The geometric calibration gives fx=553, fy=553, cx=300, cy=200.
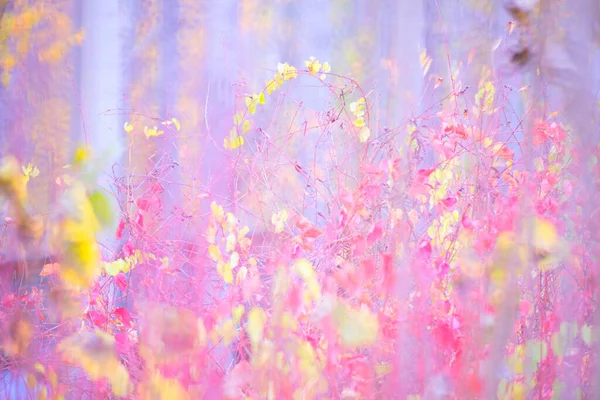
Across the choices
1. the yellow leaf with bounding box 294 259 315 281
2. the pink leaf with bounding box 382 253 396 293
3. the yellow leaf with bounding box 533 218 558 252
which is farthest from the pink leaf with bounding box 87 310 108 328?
the yellow leaf with bounding box 533 218 558 252

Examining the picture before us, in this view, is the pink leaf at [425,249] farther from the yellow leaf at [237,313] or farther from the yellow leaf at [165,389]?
the yellow leaf at [165,389]

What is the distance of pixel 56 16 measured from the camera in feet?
4.35

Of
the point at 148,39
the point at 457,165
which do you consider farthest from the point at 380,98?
the point at 148,39

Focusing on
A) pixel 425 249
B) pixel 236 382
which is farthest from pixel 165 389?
pixel 425 249

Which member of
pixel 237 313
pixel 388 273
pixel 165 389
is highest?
pixel 388 273

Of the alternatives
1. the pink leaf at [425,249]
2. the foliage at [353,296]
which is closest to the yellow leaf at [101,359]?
the foliage at [353,296]

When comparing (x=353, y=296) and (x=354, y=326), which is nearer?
(x=354, y=326)

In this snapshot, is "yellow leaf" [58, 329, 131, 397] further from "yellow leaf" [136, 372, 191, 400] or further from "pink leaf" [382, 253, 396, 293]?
"pink leaf" [382, 253, 396, 293]

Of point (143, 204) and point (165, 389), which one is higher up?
point (143, 204)

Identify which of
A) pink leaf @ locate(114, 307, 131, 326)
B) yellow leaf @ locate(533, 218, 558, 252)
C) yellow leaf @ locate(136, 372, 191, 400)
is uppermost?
yellow leaf @ locate(533, 218, 558, 252)

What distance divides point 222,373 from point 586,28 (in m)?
0.90

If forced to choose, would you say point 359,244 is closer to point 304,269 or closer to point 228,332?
point 304,269

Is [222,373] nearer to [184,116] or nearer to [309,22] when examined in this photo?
[184,116]

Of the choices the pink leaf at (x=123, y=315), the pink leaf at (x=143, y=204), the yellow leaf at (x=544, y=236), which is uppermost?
the yellow leaf at (x=544, y=236)
